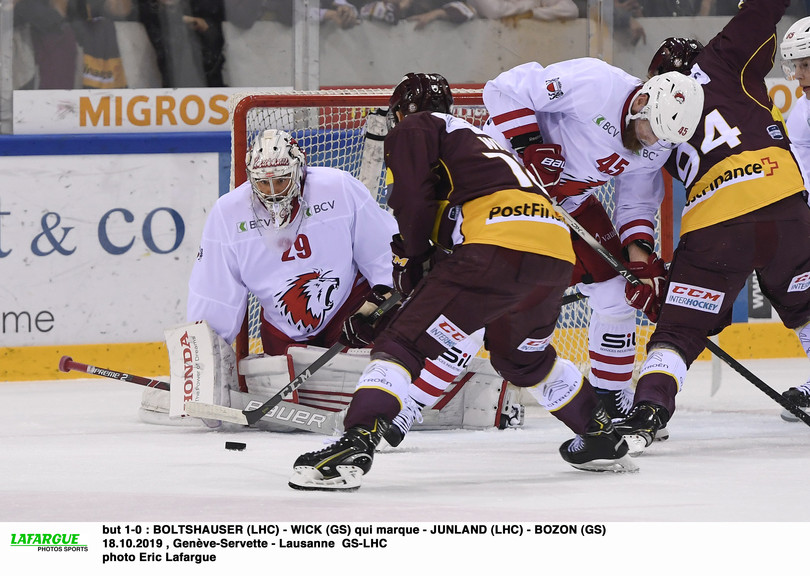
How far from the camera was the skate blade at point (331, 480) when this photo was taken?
2.91 meters

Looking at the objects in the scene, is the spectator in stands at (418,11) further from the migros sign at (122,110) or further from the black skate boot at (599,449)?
the black skate boot at (599,449)

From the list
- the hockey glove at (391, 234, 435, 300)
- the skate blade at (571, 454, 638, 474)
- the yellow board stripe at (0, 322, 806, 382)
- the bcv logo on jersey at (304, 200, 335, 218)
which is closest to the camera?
the hockey glove at (391, 234, 435, 300)

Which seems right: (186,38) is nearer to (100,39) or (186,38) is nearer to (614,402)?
(100,39)

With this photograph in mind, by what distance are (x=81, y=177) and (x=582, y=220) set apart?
2219 millimetres

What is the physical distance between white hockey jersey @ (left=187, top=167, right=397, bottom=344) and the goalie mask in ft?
2.62

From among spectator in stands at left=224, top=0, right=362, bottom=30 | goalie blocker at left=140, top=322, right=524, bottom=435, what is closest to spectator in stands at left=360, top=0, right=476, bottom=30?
spectator in stands at left=224, top=0, right=362, bottom=30

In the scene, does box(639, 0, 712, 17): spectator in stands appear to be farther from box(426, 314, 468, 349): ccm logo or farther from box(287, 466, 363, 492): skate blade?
box(287, 466, 363, 492): skate blade

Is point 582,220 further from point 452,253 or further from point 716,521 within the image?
point 716,521

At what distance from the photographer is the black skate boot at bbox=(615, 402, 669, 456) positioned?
3467 millimetres

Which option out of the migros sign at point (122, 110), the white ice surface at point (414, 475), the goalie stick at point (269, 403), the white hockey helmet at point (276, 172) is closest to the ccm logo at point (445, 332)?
the white ice surface at point (414, 475)

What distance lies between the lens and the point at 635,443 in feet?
11.4

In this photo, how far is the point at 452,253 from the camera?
3039 millimetres

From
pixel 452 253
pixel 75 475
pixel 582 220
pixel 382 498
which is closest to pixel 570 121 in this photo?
pixel 582 220
